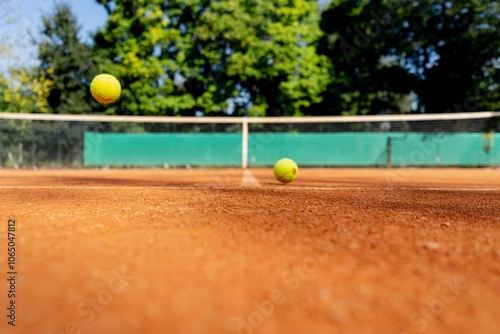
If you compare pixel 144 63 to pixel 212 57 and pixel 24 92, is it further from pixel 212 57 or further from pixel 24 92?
pixel 24 92

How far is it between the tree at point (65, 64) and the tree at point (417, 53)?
16.9m

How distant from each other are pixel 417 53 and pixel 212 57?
578 inches

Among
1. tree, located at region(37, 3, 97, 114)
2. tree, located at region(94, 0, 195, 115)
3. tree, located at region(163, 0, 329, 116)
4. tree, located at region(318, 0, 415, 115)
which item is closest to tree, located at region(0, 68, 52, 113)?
tree, located at region(37, 3, 97, 114)

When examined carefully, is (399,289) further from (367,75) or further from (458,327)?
(367,75)

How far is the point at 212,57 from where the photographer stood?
22.3 m

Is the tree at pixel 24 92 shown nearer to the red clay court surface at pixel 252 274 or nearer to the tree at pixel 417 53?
the tree at pixel 417 53

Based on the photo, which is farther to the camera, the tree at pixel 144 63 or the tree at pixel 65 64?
the tree at pixel 65 64

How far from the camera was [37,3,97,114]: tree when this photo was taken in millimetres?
24438

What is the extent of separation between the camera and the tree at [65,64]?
24438 mm

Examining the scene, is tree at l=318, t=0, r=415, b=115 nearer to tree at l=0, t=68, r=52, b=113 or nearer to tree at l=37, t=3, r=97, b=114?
tree at l=37, t=3, r=97, b=114

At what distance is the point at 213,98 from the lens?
904 inches

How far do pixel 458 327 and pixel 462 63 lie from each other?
27.4 metres

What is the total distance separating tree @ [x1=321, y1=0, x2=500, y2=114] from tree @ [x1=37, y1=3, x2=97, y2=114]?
55.3ft

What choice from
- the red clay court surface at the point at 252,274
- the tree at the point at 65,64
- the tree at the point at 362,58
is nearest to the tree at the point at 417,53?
the tree at the point at 362,58
